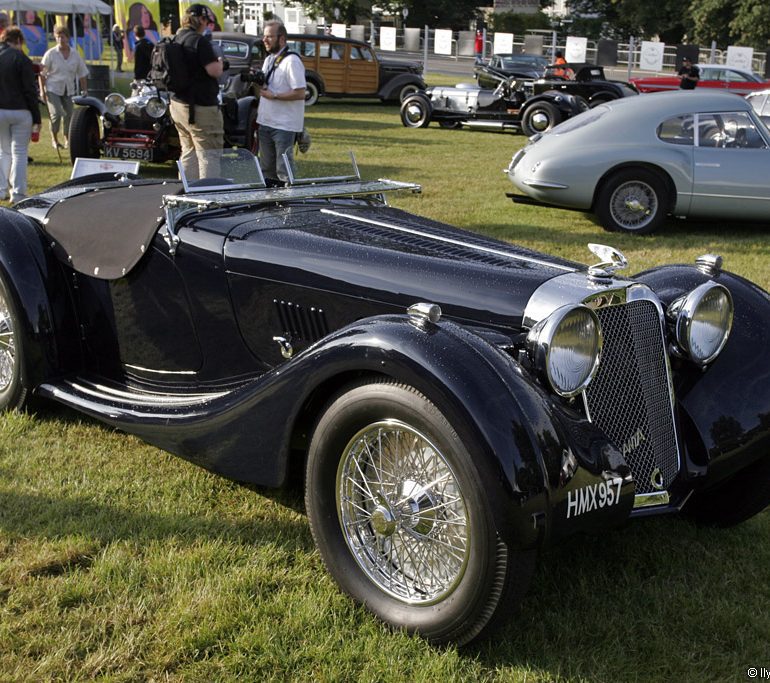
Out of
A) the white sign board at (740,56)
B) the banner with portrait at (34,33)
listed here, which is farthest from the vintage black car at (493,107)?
the white sign board at (740,56)

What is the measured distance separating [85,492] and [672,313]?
8.32 feet

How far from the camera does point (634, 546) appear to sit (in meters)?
3.30

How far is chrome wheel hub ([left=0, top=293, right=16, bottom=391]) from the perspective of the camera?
4152 mm

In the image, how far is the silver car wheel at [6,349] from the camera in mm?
4137

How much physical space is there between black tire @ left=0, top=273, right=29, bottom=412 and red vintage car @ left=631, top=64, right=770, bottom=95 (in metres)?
22.3

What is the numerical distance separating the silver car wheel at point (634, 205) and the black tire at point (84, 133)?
23.4ft

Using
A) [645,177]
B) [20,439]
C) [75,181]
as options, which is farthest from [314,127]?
[20,439]

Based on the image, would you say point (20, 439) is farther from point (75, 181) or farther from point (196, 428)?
point (75, 181)

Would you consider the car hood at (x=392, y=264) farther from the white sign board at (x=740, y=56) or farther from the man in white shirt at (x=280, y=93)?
the white sign board at (x=740, y=56)

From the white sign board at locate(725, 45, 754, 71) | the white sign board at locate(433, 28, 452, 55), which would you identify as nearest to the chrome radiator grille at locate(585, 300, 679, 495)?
the white sign board at locate(725, 45, 754, 71)

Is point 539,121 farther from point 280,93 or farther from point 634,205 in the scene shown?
point 280,93

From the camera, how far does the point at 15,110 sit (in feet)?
29.9

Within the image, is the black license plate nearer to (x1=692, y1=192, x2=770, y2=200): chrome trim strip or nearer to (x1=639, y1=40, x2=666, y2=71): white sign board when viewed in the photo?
(x1=692, y1=192, x2=770, y2=200): chrome trim strip

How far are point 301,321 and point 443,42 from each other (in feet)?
128
